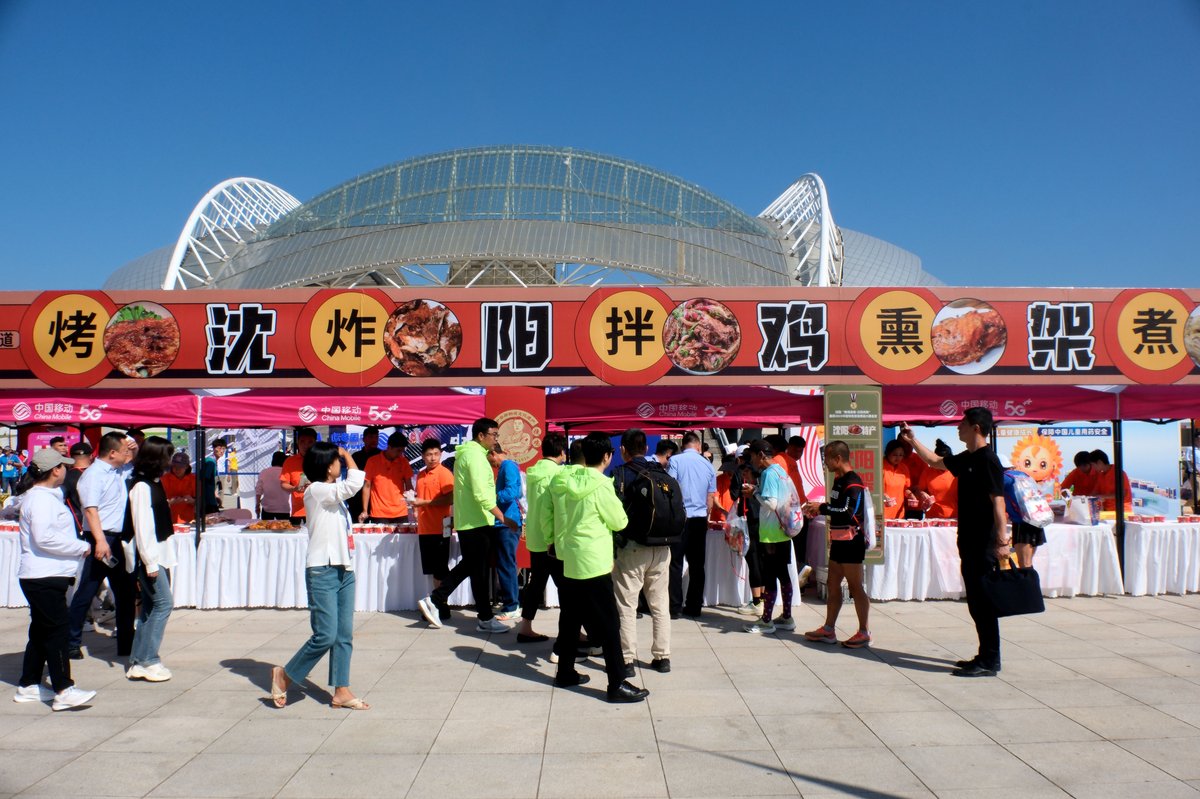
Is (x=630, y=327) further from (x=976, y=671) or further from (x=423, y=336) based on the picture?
(x=976, y=671)

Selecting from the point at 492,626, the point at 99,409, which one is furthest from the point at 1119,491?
the point at 99,409

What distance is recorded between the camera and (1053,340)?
9.79 metres

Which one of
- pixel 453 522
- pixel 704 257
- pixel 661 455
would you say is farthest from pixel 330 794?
pixel 704 257

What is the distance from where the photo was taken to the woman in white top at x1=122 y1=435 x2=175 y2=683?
5.57m

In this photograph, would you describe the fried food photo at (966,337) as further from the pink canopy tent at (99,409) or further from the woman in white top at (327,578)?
the pink canopy tent at (99,409)

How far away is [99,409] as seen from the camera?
8883 mm

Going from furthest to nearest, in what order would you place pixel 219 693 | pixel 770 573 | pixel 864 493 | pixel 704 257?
pixel 704 257, pixel 770 573, pixel 864 493, pixel 219 693

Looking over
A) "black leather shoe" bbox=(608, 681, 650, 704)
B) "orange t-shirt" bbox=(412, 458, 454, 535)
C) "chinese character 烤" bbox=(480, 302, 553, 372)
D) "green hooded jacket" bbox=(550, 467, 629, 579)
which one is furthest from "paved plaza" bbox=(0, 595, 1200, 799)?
"chinese character 烤" bbox=(480, 302, 553, 372)

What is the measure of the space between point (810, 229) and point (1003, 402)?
26323mm

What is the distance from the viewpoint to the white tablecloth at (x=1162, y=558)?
8562 mm

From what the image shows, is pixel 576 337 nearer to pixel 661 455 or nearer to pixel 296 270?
pixel 661 455

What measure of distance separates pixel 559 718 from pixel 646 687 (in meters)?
0.85

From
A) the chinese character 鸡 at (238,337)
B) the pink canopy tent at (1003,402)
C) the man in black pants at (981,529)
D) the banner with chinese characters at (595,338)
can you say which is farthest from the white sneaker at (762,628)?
the chinese character 鸡 at (238,337)

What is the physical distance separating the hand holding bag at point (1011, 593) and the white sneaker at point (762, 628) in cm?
201
